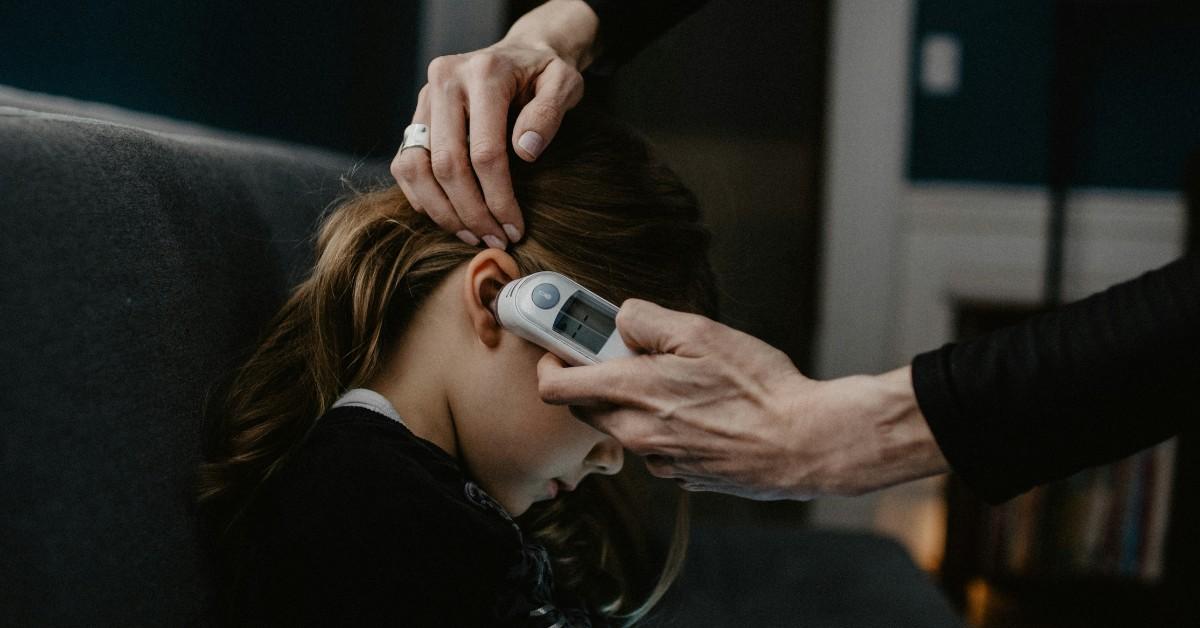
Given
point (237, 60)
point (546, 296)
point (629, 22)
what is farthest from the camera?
point (237, 60)

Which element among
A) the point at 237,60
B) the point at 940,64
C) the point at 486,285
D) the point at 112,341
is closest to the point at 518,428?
the point at 486,285

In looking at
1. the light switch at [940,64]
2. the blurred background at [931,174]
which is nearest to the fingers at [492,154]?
the blurred background at [931,174]

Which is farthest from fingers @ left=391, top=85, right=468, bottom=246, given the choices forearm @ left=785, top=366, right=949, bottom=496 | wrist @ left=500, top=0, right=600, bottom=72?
forearm @ left=785, top=366, right=949, bottom=496

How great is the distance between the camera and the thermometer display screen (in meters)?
0.62

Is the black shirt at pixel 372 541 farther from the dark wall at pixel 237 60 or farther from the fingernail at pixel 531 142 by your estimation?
the dark wall at pixel 237 60

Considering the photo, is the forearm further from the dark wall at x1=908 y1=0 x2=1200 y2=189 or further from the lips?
the dark wall at x1=908 y1=0 x2=1200 y2=189

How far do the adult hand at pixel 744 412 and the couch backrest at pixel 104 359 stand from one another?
0.25 meters

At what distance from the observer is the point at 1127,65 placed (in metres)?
2.26

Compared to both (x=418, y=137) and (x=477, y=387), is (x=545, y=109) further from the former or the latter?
(x=477, y=387)

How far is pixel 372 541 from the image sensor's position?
0.59 m

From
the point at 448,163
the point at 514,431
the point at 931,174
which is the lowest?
the point at 931,174

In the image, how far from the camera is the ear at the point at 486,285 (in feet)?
2.29

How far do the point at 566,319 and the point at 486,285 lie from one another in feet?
0.38

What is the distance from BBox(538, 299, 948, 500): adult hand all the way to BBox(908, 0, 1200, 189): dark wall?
1.90 meters
